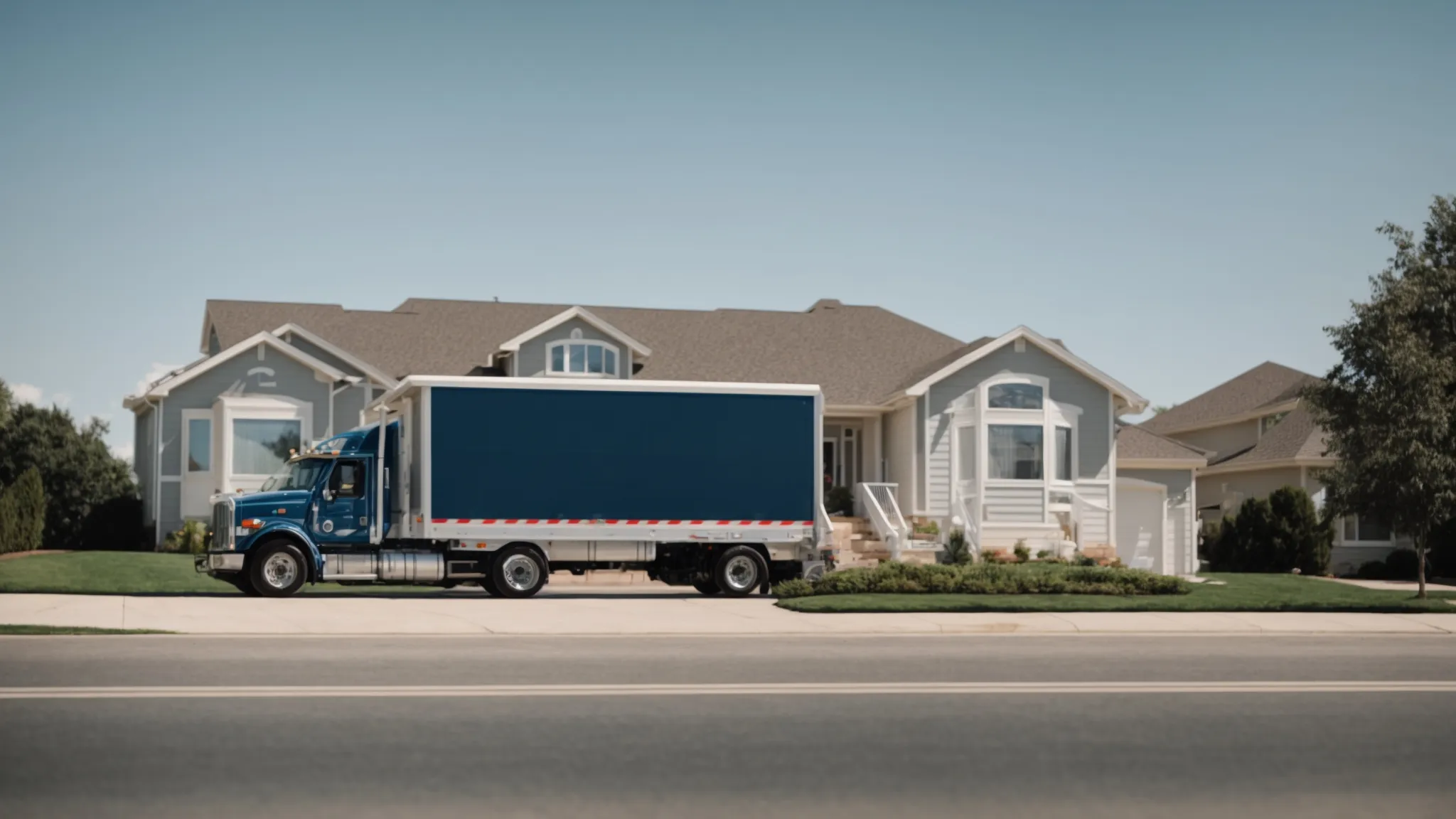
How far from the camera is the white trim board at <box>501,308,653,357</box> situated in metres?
37.0

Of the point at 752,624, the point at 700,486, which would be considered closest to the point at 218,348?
the point at 700,486

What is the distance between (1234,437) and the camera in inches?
1961

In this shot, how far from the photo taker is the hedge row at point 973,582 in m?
23.7

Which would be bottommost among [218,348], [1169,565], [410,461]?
[1169,565]

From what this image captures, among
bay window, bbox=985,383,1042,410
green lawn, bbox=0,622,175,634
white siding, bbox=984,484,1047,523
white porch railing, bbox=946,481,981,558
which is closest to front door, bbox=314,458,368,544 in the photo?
green lawn, bbox=0,622,175,634

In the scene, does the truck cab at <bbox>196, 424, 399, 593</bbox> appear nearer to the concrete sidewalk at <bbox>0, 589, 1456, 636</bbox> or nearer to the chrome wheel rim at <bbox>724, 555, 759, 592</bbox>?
the concrete sidewalk at <bbox>0, 589, 1456, 636</bbox>

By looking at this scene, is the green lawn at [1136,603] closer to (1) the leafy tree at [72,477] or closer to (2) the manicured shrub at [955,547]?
(2) the manicured shrub at [955,547]

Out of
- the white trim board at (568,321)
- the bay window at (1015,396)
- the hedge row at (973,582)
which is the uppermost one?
the white trim board at (568,321)

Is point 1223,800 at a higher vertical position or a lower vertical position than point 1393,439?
lower

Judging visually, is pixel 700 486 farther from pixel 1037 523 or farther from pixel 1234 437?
pixel 1234 437

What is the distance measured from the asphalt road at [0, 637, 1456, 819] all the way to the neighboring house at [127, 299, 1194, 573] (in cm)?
2031

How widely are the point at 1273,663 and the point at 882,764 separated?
25.3ft

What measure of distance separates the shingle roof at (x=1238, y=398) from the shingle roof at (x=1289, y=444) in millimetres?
1012

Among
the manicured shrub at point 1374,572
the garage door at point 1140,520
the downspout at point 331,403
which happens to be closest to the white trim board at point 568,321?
the downspout at point 331,403
